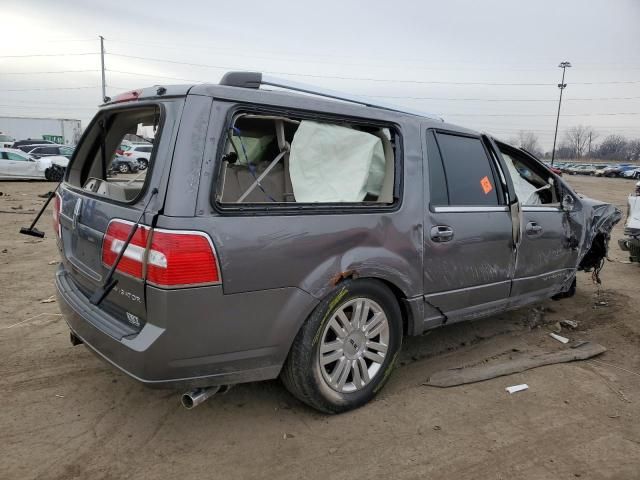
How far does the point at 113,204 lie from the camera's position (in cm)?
251

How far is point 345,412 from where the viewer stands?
2910mm

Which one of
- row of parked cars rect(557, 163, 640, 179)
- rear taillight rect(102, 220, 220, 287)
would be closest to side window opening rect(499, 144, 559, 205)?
rear taillight rect(102, 220, 220, 287)

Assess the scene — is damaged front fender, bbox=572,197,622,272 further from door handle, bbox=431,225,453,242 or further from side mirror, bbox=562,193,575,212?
door handle, bbox=431,225,453,242

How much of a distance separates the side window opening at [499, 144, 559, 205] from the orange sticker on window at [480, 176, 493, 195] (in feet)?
1.94

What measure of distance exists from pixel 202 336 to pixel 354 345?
3.34ft

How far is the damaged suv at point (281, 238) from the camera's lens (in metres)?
2.23

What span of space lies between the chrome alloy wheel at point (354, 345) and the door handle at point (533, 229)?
5.52ft

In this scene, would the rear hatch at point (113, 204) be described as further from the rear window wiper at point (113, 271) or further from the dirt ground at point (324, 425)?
the dirt ground at point (324, 425)

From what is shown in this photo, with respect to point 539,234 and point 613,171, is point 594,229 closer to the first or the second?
point 539,234

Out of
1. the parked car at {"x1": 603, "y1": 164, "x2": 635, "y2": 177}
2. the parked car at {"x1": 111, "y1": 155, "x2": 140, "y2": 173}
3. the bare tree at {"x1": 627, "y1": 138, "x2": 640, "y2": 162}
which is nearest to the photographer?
the parked car at {"x1": 111, "y1": 155, "x2": 140, "y2": 173}

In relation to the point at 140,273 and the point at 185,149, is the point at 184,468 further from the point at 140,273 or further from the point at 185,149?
the point at 185,149

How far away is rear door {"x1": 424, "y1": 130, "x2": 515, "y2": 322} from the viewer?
3.22 m

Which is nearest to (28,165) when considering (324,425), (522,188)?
(522,188)

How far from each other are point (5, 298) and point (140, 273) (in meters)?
3.57
